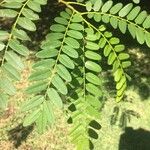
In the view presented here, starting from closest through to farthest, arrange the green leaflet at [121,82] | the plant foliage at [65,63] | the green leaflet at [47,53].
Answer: the plant foliage at [65,63], the green leaflet at [47,53], the green leaflet at [121,82]

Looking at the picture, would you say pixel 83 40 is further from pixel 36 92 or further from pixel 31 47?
pixel 31 47

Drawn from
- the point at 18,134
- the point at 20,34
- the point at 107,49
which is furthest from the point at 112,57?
the point at 18,134

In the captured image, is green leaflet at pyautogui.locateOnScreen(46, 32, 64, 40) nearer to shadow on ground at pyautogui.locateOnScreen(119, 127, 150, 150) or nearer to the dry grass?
the dry grass

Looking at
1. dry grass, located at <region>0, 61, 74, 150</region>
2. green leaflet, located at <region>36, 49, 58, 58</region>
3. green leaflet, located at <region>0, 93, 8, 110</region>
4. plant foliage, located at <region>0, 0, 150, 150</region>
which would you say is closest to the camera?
green leaflet, located at <region>0, 93, 8, 110</region>

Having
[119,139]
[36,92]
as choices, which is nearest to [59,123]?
[119,139]

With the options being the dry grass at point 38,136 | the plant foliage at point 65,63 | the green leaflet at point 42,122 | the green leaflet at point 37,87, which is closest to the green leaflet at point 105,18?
the plant foliage at point 65,63

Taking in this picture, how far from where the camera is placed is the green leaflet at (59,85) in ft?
5.41

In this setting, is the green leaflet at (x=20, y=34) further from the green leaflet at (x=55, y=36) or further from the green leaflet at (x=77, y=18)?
the green leaflet at (x=77, y=18)

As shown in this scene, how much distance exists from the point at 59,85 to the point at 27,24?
13.8 inches

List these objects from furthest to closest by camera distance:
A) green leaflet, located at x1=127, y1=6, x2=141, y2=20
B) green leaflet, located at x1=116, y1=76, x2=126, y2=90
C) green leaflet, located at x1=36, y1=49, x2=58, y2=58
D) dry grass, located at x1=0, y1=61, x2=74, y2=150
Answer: dry grass, located at x1=0, y1=61, x2=74, y2=150, green leaflet, located at x1=127, y1=6, x2=141, y2=20, green leaflet, located at x1=116, y1=76, x2=126, y2=90, green leaflet, located at x1=36, y1=49, x2=58, y2=58

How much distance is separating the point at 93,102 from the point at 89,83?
0.36 feet

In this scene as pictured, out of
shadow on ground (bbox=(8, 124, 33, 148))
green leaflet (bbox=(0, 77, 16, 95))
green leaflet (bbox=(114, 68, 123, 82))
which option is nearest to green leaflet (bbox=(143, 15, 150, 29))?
green leaflet (bbox=(114, 68, 123, 82))

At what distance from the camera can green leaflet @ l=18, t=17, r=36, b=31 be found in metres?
1.78

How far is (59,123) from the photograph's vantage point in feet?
20.2
